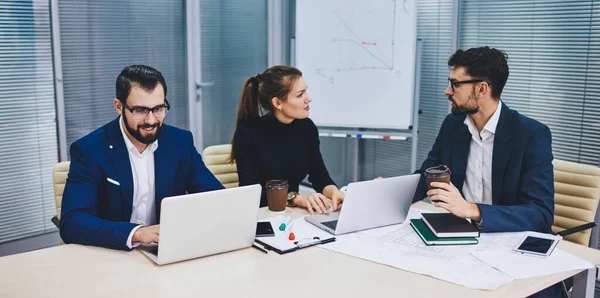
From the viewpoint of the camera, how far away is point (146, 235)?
6.45ft

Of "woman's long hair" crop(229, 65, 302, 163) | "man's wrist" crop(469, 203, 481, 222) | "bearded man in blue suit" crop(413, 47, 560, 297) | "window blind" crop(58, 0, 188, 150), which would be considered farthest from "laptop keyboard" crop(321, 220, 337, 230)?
"window blind" crop(58, 0, 188, 150)

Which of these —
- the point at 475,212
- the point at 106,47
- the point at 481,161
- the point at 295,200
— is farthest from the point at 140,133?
the point at 106,47

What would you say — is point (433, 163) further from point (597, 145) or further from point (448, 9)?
point (448, 9)

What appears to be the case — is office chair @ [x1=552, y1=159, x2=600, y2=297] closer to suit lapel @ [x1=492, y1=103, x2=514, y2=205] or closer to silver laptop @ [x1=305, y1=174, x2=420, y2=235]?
suit lapel @ [x1=492, y1=103, x2=514, y2=205]

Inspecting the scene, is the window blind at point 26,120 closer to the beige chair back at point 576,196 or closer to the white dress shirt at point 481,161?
the white dress shirt at point 481,161

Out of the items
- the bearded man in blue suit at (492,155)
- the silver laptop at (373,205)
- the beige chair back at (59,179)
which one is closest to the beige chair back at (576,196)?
the bearded man in blue suit at (492,155)

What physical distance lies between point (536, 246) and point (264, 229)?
941 millimetres

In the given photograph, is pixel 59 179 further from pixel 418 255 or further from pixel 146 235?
pixel 418 255

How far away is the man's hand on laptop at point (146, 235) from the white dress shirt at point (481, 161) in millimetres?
1334

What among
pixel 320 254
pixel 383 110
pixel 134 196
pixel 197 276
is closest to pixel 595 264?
pixel 320 254

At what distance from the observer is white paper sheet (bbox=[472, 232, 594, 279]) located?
184 cm

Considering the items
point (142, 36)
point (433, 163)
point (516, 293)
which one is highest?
point (142, 36)

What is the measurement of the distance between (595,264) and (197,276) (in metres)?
1.27

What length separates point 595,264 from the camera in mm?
1943
